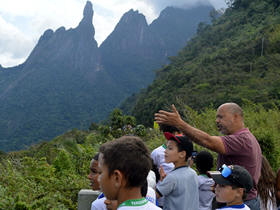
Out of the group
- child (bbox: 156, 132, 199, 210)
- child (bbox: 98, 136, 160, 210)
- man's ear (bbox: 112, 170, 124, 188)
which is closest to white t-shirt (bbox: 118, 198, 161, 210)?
child (bbox: 98, 136, 160, 210)

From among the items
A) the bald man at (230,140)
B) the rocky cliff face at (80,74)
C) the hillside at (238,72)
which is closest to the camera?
the bald man at (230,140)

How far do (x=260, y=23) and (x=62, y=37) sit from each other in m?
89.7

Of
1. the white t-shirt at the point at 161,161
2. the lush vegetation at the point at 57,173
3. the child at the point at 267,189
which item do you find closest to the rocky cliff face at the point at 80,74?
the lush vegetation at the point at 57,173

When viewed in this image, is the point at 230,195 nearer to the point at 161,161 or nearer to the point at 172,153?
the point at 172,153

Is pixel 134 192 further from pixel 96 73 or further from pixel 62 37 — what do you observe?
pixel 62 37

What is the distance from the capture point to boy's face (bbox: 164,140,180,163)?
2840mm

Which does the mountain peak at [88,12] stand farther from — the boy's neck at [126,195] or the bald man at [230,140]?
the boy's neck at [126,195]

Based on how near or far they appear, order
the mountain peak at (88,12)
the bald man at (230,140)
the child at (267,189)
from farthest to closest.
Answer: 1. the mountain peak at (88,12)
2. the child at (267,189)
3. the bald man at (230,140)

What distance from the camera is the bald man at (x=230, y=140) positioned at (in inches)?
97.1

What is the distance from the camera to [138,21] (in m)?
129

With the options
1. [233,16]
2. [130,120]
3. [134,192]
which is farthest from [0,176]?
[233,16]

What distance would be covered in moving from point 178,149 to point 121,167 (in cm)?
137

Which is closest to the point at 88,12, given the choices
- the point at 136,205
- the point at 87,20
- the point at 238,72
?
the point at 87,20

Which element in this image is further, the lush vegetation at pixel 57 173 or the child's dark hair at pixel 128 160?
the lush vegetation at pixel 57 173
